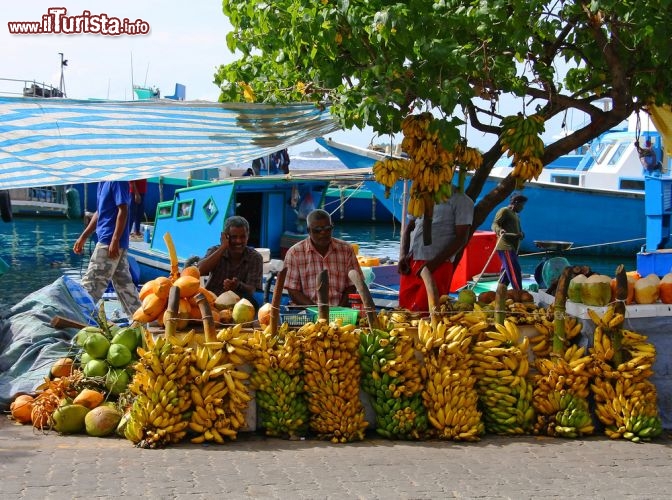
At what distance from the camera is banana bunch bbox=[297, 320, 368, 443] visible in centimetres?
623

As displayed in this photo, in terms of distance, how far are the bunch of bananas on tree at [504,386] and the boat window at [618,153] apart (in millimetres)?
22991

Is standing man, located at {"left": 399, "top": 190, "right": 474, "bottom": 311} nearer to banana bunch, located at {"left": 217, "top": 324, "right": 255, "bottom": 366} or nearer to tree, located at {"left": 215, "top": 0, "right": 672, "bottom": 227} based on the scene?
tree, located at {"left": 215, "top": 0, "right": 672, "bottom": 227}

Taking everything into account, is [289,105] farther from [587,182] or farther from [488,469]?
[587,182]

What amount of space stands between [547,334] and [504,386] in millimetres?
553

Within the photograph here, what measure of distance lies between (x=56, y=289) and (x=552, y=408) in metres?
5.16

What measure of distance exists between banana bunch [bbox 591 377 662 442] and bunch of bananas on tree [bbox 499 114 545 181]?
1686 mm

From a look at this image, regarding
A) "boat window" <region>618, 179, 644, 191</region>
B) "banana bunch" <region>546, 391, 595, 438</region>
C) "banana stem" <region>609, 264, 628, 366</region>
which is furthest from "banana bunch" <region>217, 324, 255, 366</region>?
"boat window" <region>618, 179, 644, 191</region>

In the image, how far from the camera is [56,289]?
9062 millimetres

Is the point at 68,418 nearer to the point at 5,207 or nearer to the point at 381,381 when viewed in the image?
the point at 381,381

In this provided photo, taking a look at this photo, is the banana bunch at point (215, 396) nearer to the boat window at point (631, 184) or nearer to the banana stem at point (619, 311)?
the banana stem at point (619, 311)

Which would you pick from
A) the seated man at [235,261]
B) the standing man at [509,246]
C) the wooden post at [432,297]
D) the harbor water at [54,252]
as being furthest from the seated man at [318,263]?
the harbor water at [54,252]

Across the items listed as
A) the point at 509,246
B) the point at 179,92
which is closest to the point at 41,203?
the point at 179,92

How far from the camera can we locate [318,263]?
7.94 m

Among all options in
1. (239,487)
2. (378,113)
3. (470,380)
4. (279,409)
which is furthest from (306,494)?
(378,113)
